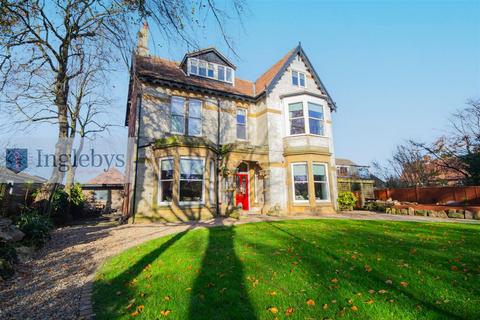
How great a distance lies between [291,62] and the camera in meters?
17.4

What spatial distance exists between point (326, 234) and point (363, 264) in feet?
10.3

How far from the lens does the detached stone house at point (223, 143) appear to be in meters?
12.8

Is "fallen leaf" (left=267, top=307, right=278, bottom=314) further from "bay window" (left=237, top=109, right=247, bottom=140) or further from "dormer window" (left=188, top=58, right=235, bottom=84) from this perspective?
"dormer window" (left=188, top=58, right=235, bottom=84)

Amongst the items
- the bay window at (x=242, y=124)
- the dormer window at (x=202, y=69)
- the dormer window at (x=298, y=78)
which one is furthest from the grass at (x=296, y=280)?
the dormer window at (x=298, y=78)

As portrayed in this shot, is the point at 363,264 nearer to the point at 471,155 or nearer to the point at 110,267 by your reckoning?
the point at 110,267

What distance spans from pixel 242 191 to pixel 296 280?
36.9 feet

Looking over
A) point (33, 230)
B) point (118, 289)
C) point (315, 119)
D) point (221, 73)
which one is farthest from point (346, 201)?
point (33, 230)

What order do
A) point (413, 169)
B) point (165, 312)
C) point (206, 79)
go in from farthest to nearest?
point (413, 169) → point (206, 79) → point (165, 312)

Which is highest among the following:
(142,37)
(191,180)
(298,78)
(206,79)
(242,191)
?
(298,78)

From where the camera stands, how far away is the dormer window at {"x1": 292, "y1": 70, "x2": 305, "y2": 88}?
17.5m

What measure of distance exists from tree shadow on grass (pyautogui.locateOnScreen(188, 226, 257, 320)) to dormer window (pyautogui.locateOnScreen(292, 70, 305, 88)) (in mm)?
14766

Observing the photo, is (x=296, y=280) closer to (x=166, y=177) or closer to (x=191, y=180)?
(x=191, y=180)

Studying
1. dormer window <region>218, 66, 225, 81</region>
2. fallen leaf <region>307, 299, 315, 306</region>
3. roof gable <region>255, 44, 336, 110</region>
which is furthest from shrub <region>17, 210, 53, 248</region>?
roof gable <region>255, 44, 336, 110</region>

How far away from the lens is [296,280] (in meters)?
4.13
